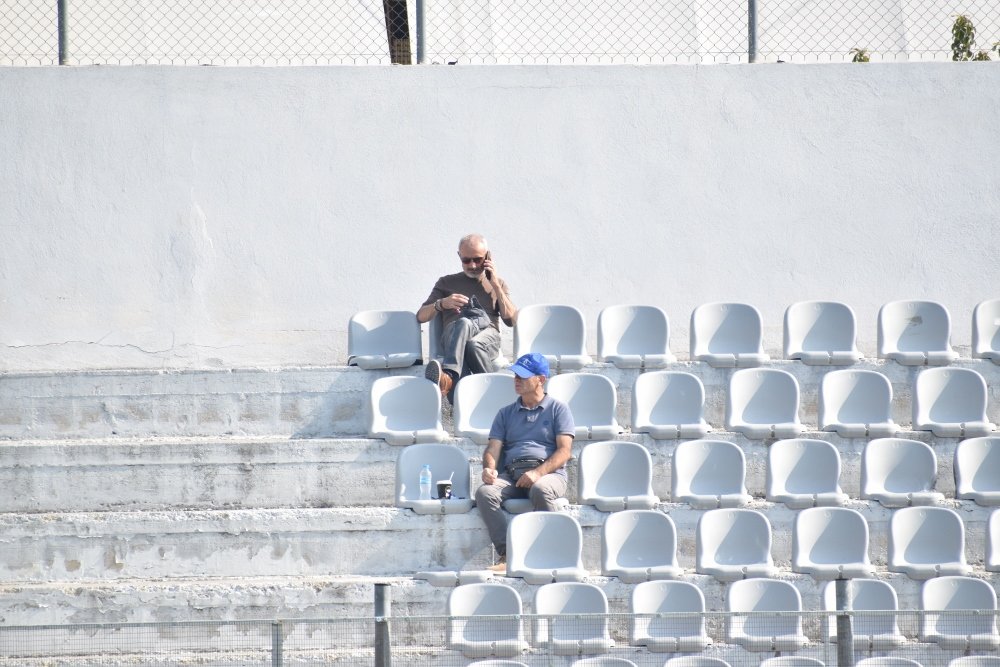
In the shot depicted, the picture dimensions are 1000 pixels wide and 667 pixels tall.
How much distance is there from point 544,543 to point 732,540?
951 mm

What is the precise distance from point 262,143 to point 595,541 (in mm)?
4073

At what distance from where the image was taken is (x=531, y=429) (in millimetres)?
6961

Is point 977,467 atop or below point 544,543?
atop

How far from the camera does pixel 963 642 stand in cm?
542

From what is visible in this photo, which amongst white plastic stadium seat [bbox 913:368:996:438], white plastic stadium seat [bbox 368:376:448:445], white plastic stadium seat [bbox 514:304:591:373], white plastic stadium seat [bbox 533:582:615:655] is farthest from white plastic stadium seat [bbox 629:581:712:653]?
white plastic stadium seat [bbox 514:304:591:373]

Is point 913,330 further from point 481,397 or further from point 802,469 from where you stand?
point 481,397

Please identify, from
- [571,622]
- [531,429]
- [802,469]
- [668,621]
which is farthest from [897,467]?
[571,622]

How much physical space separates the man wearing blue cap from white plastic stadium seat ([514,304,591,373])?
4.18 ft

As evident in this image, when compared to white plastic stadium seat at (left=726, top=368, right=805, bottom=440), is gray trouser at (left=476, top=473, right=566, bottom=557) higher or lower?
lower

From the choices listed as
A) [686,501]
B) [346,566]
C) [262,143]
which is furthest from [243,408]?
[686,501]

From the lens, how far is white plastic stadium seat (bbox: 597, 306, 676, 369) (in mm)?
8352

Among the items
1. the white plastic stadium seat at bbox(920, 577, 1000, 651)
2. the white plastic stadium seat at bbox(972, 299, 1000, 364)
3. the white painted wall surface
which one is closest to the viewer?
the white plastic stadium seat at bbox(920, 577, 1000, 651)

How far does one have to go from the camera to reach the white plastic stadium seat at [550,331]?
27.3 ft

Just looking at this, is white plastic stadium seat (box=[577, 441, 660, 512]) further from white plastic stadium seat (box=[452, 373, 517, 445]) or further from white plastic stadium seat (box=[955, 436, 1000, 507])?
white plastic stadium seat (box=[955, 436, 1000, 507])
